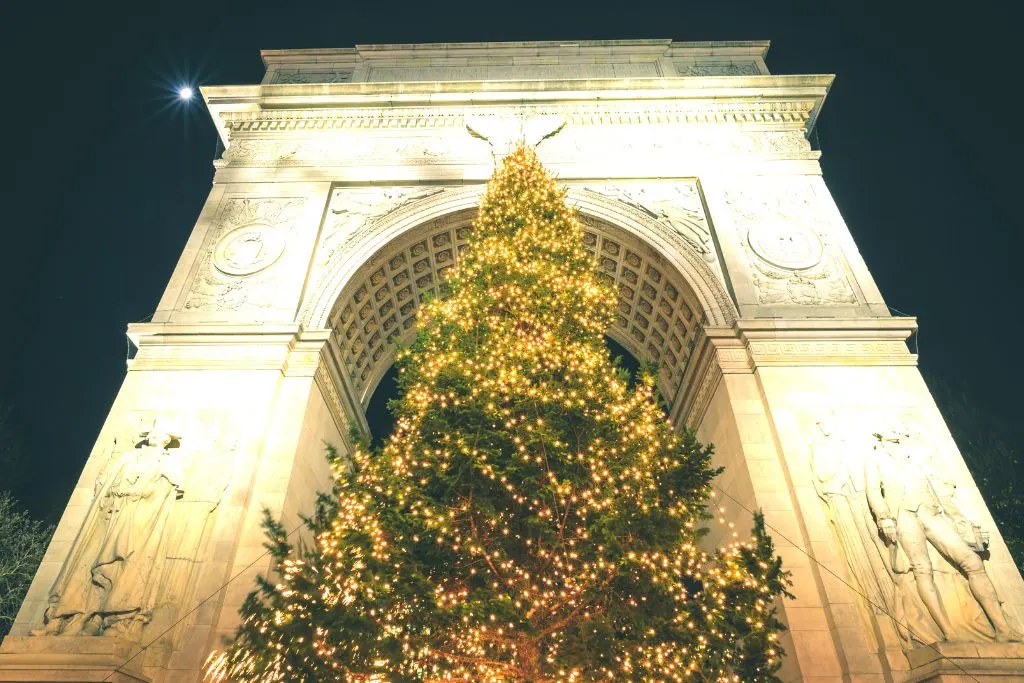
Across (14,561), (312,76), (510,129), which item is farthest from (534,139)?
(14,561)

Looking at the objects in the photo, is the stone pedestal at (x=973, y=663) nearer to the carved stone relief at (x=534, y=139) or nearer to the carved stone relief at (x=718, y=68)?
the carved stone relief at (x=534, y=139)

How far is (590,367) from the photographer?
940 centimetres

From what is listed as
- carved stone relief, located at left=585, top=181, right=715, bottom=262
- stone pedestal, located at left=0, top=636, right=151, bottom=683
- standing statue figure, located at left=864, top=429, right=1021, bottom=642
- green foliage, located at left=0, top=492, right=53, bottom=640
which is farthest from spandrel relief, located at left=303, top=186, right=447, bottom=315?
green foliage, located at left=0, top=492, right=53, bottom=640

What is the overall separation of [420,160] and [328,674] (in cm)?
1306

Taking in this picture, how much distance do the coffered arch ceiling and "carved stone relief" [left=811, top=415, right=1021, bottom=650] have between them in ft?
14.7

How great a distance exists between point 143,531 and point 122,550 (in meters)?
0.38

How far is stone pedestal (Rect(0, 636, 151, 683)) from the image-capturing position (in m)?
7.53

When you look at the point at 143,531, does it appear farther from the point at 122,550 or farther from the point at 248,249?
the point at 248,249

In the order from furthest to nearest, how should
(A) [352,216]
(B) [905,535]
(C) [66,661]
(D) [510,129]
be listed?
1. (D) [510,129]
2. (A) [352,216]
3. (B) [905,535]
4. (C) [66,661]

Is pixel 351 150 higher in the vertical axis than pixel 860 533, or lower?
higher

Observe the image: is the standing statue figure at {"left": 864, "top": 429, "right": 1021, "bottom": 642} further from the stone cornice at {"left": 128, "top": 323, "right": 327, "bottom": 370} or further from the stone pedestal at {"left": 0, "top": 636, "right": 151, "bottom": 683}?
the stone pedestal at {"left": 0, "top": 636, "right": 151, "bottom": 683}

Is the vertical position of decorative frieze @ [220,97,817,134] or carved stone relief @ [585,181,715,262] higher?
decorative frieze @ [220,97,817,134]

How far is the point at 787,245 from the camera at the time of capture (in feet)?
46.2

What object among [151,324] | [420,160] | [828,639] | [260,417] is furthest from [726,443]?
[151,324]
